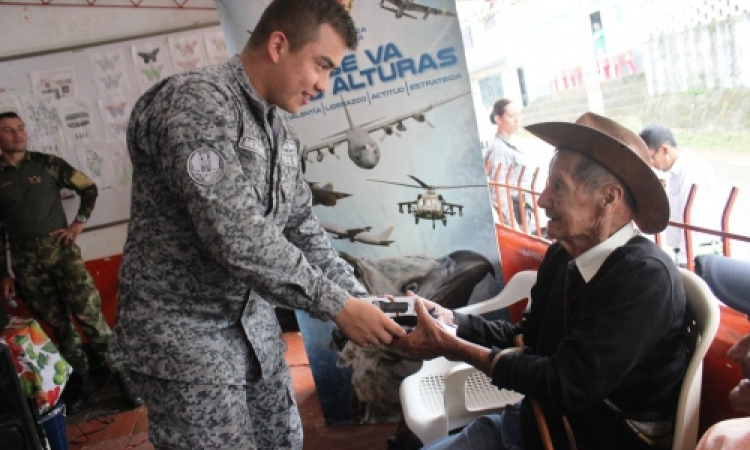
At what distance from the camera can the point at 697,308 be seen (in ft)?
3.99

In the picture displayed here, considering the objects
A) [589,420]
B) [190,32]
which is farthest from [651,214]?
[190,32]

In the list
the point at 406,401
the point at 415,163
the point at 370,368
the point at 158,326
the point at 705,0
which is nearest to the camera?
the point at 158,326

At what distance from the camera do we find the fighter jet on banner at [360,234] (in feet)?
7.91

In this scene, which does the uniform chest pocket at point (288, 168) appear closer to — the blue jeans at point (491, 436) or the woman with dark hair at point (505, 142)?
the blue jeans at point (491, 436)

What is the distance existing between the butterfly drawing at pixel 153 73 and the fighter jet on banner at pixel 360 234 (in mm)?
2004

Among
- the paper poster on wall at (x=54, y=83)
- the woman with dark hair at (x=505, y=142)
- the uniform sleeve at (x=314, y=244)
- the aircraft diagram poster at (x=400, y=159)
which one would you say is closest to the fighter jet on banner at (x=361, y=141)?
the aircraft diagram poster at (x=400, y=159)

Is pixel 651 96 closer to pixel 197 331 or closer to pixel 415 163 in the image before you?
pixel 415 163

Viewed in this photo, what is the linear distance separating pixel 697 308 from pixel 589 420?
348 mm

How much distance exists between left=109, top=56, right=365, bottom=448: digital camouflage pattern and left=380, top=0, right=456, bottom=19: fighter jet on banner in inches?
37.3

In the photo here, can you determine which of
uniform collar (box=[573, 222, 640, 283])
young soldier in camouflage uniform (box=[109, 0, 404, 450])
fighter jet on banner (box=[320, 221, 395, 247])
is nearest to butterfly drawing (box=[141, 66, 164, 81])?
fighter jet on banner (box=[320, 221, 395, 247])

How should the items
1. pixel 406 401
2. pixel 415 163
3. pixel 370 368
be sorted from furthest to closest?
pixel 370 368, pixel 415 163, pixel 406 401

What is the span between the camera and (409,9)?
2205 millimetres

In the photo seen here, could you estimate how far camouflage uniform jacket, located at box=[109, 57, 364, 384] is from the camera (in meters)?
1.16

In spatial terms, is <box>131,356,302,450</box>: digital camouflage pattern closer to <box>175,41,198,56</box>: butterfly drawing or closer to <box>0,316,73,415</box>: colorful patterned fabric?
<box>0,316,73,415</box>: colorful patterned fabric
